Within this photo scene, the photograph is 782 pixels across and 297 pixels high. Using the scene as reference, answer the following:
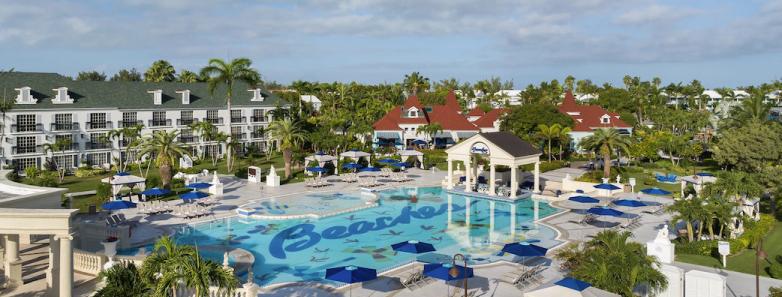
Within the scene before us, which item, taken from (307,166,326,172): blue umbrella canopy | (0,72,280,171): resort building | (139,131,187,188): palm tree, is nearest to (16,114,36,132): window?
(0,72,280,171): resort building

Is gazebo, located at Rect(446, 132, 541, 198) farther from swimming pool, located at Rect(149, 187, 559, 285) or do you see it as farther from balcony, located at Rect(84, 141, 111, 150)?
balcony, located at Rect(84, 141, 111, 150)

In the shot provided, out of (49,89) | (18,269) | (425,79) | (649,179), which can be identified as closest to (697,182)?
(649,179)

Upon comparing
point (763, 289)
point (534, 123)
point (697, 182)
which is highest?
point (534, 123)

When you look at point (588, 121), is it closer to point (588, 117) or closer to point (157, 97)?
point (588, 117)

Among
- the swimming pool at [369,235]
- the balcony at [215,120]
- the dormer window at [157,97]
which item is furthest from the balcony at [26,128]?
the swimming pool at [369,235]

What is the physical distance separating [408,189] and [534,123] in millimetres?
26338

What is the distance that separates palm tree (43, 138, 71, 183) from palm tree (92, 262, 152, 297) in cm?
4196

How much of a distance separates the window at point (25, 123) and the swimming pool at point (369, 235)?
32.1 m

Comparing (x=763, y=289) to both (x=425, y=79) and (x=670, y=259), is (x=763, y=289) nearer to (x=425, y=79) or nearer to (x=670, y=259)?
(x=670, y=259)

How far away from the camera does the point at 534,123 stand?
2813 inches

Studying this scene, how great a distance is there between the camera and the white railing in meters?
23.1

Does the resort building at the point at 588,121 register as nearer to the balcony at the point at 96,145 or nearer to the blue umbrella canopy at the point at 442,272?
the balcony at the point at 96,145

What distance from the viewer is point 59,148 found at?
188 ft

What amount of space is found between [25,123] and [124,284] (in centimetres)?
4763
